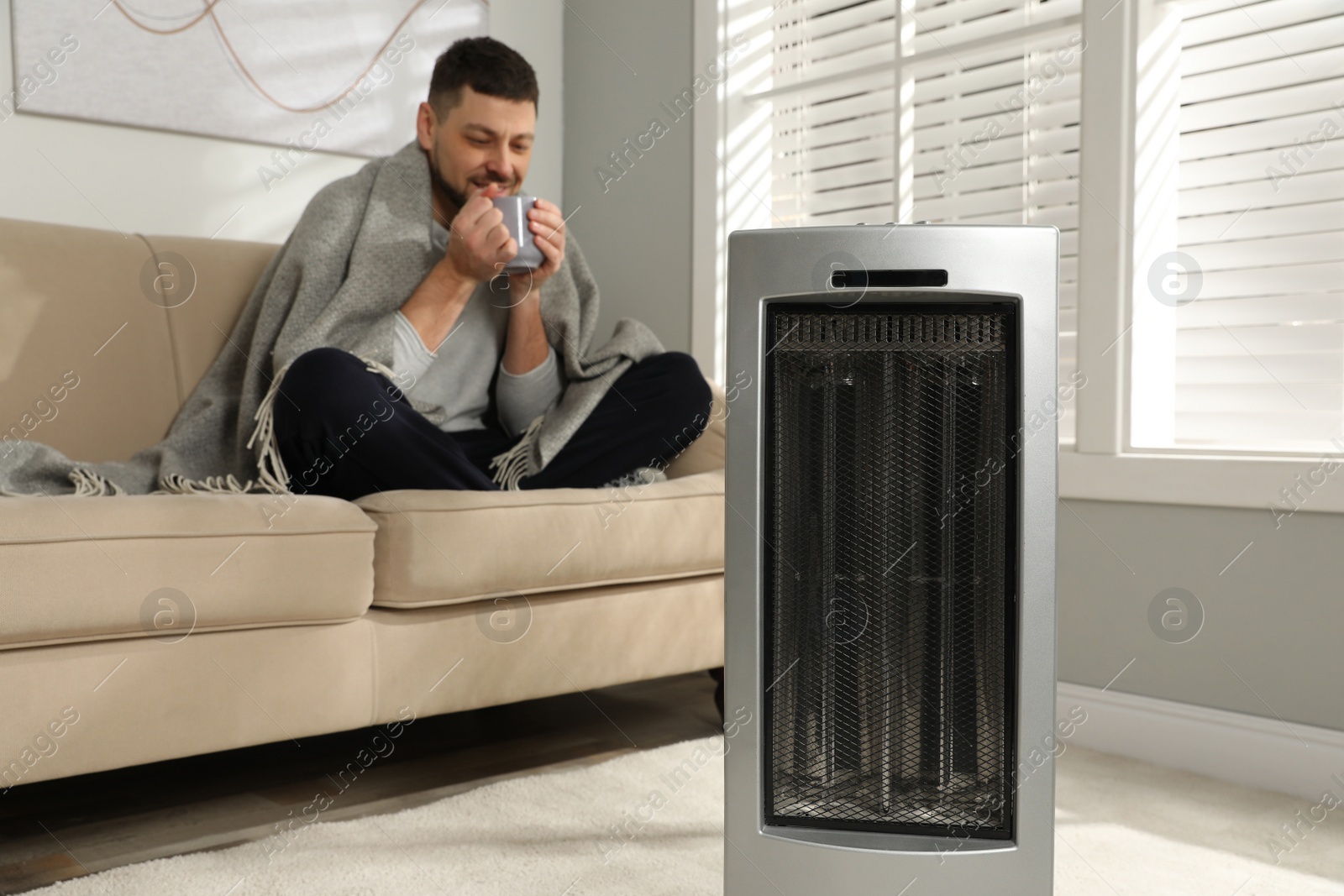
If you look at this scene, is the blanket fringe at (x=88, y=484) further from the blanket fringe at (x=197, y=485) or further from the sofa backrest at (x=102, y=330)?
the sofa backrest at (x=102, y=330)

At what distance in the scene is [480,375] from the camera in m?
1.82

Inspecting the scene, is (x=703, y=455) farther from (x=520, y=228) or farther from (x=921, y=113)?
(x=921, y=113)

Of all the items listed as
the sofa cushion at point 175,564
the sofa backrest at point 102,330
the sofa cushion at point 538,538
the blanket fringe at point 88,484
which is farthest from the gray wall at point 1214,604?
the sofa backrest at point 102,330

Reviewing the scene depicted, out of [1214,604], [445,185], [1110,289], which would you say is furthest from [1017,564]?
[445,185]

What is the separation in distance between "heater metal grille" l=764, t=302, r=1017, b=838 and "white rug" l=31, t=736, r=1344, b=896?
153 mm

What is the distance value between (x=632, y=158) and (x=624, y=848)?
1807mm

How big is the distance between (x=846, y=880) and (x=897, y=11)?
1673mm

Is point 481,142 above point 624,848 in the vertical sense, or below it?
above

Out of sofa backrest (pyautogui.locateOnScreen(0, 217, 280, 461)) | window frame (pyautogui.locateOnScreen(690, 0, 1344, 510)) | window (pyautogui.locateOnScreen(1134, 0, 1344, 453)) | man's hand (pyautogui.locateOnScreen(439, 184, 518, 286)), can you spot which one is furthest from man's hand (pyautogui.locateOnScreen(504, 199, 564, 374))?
window (pyautogui.locateOnScreen(1134, 0, 1344, 453))

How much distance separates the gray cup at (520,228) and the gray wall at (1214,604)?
90 centimetres

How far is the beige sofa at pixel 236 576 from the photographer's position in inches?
43.2

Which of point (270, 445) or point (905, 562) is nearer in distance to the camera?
point (905, 562)

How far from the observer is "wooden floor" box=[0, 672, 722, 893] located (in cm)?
119

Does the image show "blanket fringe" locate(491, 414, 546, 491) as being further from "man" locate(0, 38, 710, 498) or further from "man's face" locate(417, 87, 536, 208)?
"man's face" locate(417, 87, 536, 208)
